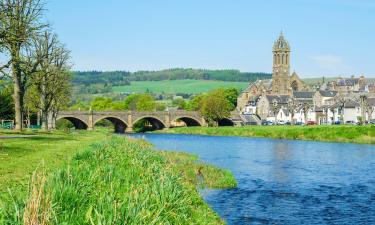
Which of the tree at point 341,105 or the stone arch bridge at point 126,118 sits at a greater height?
the tree at point 341,105

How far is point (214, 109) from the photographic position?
5945 inches

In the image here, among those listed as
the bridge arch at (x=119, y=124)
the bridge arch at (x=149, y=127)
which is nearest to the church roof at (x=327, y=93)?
the bridge arch at (x=149, y=127)

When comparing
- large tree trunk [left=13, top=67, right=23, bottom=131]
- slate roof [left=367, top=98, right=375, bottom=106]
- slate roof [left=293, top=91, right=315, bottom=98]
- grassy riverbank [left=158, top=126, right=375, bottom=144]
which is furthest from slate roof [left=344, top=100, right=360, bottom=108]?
large tree trunk [left=13, top=67, right=23, bottom=131]

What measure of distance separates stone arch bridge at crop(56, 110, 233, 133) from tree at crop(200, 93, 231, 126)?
2678mm

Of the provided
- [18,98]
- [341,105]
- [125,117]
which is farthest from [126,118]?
[18,98]

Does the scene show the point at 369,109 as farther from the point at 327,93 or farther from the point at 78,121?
the point at 78,121

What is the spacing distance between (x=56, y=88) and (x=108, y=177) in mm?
59590

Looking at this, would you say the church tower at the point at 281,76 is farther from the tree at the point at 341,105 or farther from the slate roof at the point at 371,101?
the slate roof at the point at 371,101

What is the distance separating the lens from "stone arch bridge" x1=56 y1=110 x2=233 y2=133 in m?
132

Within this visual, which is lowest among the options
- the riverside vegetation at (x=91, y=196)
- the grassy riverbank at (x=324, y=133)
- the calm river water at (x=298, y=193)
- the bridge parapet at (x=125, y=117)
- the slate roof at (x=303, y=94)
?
the calm river water at (x=298, y=193)

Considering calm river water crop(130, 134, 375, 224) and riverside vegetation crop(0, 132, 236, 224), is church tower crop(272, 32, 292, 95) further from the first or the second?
riverside vegetation crop(0, 132, 236, 224)

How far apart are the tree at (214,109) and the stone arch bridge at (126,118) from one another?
268 centimetres

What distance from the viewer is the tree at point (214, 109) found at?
495 ft

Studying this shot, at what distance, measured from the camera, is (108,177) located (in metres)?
17.3
